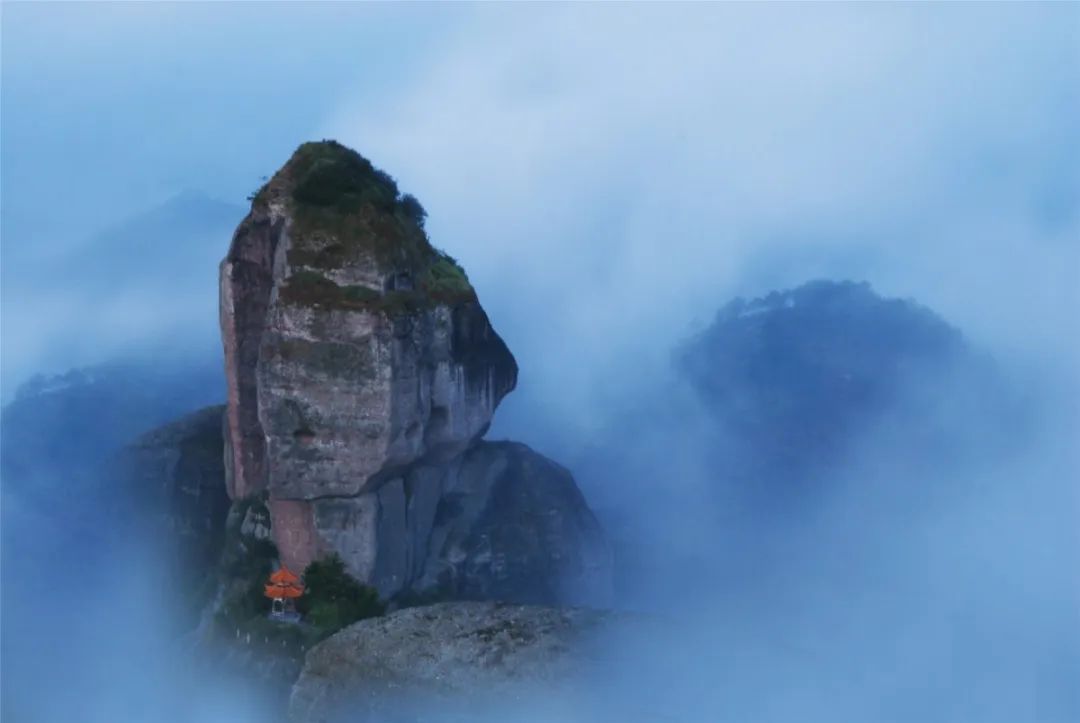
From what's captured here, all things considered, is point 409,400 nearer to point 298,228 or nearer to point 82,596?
point 298,228

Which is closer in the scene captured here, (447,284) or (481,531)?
(447,284)

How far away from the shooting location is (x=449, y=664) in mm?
36500

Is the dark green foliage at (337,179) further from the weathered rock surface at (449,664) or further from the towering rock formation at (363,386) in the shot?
the weathered rock surface at (449,664)

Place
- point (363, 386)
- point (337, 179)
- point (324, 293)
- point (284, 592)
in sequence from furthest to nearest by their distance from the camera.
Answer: point (337, 179) < point (284, 592) < point (324, 293) < point (363, 386)

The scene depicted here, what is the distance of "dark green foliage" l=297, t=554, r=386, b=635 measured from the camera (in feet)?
131

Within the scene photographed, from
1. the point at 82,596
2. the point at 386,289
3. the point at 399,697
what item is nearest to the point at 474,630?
the point at 399,697

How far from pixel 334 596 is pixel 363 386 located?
537 centimetres

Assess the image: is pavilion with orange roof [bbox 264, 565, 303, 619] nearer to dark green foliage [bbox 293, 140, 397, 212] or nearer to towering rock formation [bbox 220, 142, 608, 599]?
towering rock formation [bbox 220, 142, 608, 599]

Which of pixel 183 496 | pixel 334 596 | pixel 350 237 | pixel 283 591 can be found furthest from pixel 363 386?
pixel 183 496

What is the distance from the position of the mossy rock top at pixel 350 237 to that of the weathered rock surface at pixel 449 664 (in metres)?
7.72

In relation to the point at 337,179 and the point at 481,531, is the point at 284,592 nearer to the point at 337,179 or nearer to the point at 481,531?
the point at 481,531

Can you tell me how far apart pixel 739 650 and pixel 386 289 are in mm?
12026

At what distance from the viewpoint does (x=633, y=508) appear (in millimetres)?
54156

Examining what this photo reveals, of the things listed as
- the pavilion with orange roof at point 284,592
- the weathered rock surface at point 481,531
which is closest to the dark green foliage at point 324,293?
the weathered rock surface at point 481,531
